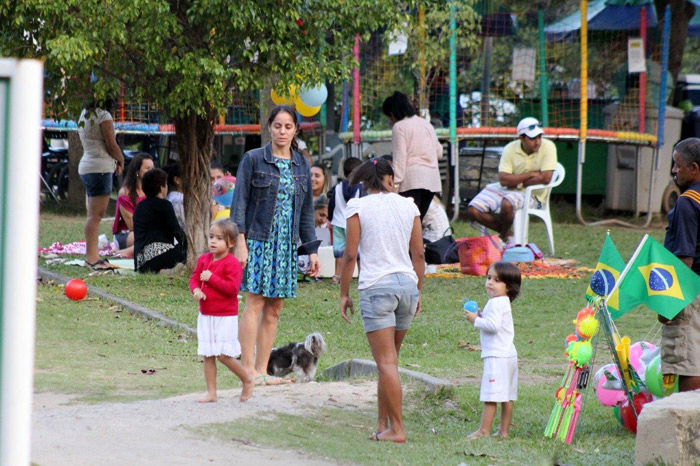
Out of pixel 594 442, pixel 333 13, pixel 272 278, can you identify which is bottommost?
pixel 594 442

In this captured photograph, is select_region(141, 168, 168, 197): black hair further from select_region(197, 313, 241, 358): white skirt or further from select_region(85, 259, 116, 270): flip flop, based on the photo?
select_region(197, 313, 241, 358): white skirt

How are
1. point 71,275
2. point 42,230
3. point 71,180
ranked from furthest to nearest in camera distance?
point 71,180 < point 42,230 < point 71,275

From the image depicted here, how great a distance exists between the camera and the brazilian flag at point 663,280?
586 cm

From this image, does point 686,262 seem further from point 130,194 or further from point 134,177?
point 130,194

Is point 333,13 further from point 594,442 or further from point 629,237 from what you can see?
point 629,237

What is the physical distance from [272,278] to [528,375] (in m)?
2.06

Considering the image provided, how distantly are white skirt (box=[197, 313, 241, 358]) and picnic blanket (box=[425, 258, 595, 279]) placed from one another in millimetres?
6997

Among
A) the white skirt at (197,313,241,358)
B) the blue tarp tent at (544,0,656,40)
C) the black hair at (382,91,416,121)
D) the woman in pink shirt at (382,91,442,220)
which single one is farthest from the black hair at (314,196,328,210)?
the blue tarp tent at (544,0,656,40)

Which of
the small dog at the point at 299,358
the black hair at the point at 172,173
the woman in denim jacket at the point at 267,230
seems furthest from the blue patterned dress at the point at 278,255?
the black hair at the point at 172,173

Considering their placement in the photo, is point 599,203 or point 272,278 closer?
point 272,278

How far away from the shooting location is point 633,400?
20.0 feet

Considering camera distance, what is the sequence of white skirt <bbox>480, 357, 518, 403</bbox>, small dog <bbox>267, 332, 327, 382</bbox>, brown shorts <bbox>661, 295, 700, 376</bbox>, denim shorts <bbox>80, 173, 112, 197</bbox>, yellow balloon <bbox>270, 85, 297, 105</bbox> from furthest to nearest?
denim shorts <bbox>80, 173, 112, 197</bbox>
yellow balloon <bbox>270, 85, 297, 105</bbox>
small dog <bbox>267, 332, 327, 382</bbox>
brown shorts <bbox>661, 295, 700, 376</bbox>
white skirt <bbox>480, 357, 518, 403</bbox>

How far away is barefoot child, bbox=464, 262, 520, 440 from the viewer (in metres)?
5.88

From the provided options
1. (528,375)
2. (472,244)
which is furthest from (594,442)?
(472,244)
